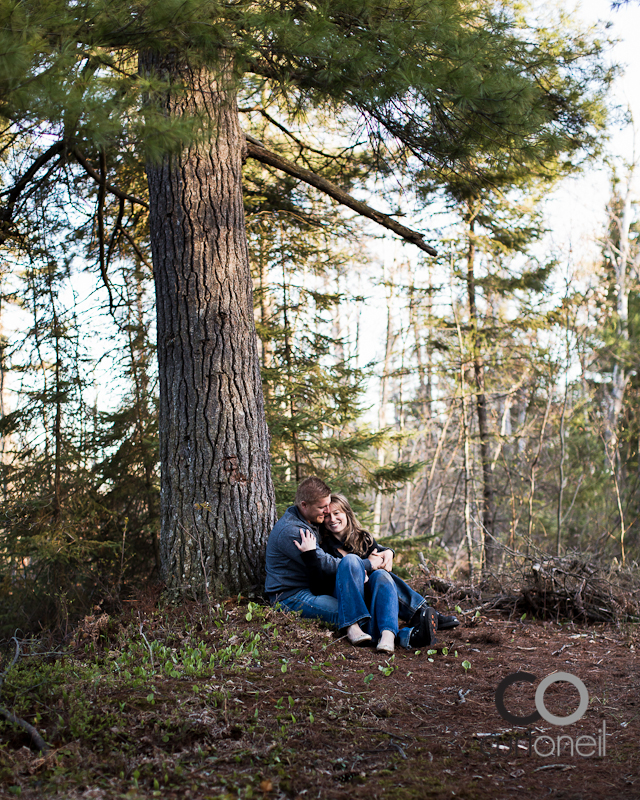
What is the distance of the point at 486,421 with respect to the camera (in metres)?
11.1

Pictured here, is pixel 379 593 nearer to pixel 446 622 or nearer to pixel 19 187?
pixel 446 622

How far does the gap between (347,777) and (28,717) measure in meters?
1.48

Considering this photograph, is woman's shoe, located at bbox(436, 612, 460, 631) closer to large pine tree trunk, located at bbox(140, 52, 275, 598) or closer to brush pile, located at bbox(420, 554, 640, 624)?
brush pile, located at bbox(420, 554, 640, 624)

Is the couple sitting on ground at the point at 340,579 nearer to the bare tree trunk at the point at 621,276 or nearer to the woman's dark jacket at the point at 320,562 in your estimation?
the woman's dark jacket at the point at 320,562

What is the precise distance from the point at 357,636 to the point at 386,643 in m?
0.21

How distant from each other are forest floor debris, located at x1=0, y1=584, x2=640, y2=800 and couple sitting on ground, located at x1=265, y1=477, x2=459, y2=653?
0.17 meters

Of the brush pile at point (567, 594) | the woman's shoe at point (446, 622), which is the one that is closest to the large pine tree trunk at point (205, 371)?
the woman's shoe at point (446, 622)

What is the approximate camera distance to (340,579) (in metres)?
4.55

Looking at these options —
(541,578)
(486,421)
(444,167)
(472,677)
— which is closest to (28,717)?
(472,677)

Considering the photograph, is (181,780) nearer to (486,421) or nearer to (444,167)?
(444,167)

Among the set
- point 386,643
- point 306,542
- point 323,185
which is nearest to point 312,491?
point 306,542

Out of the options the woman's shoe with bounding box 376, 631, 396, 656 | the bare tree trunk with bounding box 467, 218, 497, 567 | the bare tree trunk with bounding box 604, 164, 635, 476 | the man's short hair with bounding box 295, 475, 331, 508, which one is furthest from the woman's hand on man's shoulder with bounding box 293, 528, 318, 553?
the bare tree trunk with bounding box 604, 164, 635, 476

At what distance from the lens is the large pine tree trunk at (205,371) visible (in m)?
4.98

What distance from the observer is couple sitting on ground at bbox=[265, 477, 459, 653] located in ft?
14.6
